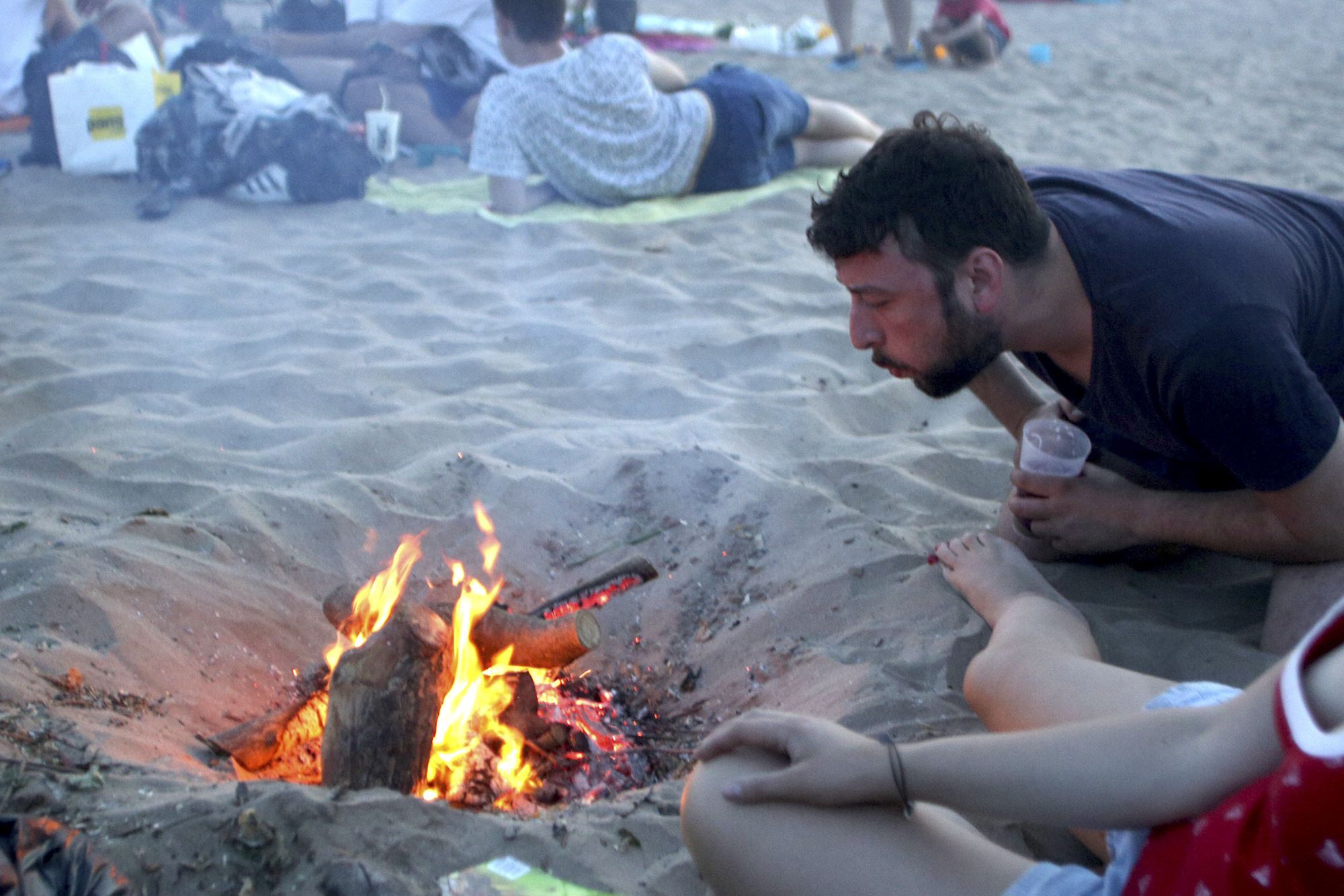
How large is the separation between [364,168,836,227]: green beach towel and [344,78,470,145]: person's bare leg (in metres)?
0.78

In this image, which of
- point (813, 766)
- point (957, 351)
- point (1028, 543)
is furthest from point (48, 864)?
point (1028, 543)

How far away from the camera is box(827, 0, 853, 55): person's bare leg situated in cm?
934

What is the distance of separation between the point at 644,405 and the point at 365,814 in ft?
7.35

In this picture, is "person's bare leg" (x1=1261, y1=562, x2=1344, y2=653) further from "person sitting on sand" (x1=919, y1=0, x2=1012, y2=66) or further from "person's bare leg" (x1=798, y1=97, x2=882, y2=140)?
"person sitting on sand" (x1=919, y1=0, x2=1012, y2=66)

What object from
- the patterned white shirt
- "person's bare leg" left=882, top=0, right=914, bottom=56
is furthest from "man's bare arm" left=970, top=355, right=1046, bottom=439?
"person's bare leg" left=882, top=0, right=914, bottom=56

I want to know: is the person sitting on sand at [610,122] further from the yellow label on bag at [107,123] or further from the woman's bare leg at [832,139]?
the yellow label on bag at [107,123]

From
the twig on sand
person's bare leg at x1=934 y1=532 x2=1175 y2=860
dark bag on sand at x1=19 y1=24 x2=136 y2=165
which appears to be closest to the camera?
Result: person's bare leg at x1=934 y1=532 x2=1175 y2=860

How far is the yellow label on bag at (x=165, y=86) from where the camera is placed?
6.42m

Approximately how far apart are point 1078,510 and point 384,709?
171cm

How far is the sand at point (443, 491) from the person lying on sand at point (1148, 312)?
0.30 metres

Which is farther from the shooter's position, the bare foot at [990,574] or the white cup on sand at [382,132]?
the white cup on sand at [382,132]

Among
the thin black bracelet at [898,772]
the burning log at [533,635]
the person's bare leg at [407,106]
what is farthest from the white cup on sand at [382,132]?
the thin black bracelet at [898,772]

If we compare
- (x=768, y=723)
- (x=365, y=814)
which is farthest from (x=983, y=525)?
(x=365, y=814)

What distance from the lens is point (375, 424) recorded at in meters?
3.66
